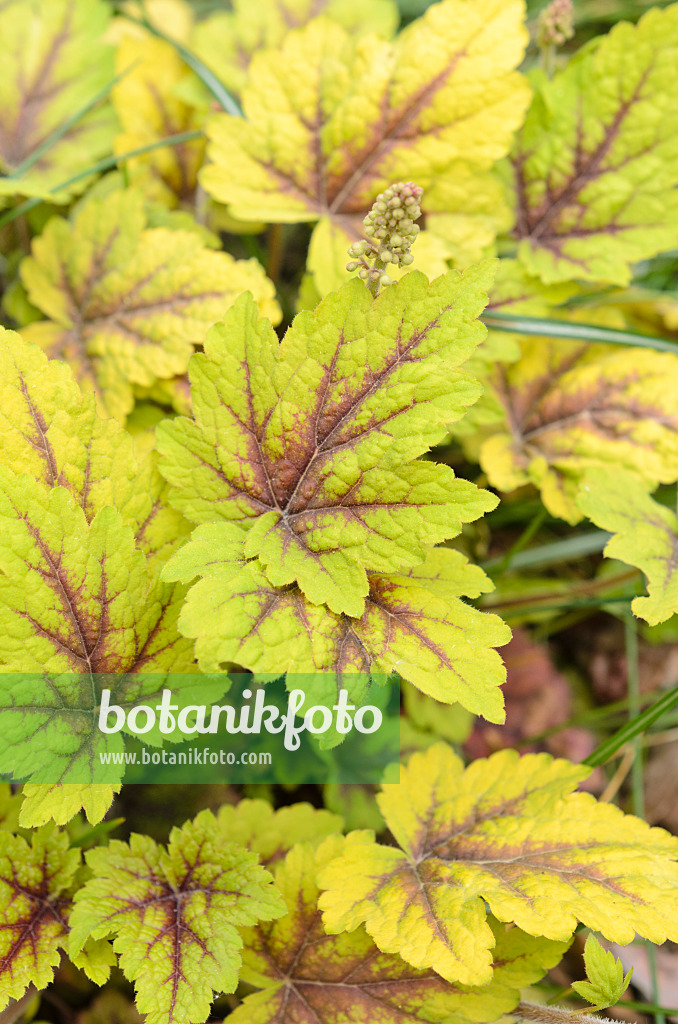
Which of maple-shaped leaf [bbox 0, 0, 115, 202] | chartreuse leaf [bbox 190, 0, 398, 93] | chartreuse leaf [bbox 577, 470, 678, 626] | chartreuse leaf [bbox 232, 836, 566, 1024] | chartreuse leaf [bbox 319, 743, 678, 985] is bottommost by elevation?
chartreuse leaf [bbox 232, 836, 566, 1024]

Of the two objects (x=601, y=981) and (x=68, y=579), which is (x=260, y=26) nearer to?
(x=68, y=579)

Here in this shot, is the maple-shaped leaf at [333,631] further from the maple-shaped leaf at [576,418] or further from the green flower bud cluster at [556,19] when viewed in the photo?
the green flower bud cluster at [556,19]

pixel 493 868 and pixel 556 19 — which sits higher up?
pixel 556 19

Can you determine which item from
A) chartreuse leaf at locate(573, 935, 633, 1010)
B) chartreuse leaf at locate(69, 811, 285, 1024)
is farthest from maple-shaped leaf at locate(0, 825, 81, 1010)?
chartreuse leaf at locate(573, 935, 633, 1010)

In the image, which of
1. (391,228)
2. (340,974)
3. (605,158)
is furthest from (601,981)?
(605,158)

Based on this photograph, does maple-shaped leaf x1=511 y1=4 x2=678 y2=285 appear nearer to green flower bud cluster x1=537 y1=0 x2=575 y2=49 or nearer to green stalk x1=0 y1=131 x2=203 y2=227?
green flower bud cluster x1=537 y1=0 x2=575 y2=49

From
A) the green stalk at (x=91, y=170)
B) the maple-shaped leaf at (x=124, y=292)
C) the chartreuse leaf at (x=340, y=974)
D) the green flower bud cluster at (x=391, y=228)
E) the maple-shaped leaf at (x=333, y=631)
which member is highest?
the green stalk at (x=91, y=170)

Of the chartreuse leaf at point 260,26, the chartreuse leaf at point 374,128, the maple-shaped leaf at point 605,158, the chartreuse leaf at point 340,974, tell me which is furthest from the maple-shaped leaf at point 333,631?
the chartreuse leaf at point 260,26
